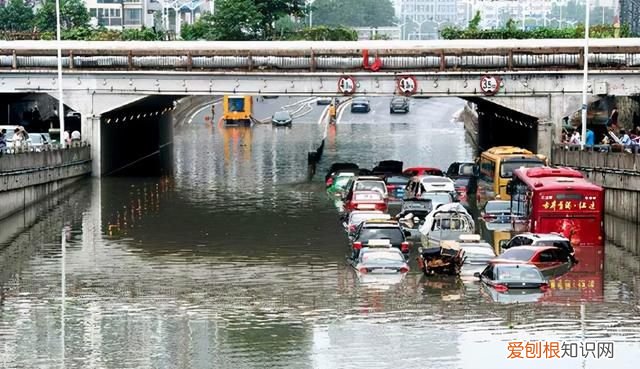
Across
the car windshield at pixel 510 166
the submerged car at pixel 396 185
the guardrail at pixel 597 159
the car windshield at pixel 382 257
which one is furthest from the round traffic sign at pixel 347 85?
the car windshield at pixel 382 257

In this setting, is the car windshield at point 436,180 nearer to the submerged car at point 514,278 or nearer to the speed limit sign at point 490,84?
the speed limit sign at point 490,84

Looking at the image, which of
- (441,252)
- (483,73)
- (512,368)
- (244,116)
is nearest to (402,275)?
(441,252)

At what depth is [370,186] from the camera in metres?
82.9

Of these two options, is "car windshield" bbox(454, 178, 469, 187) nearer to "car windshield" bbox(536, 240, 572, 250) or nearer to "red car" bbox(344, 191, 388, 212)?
"red car" bbox(344, 191, 388, 212)

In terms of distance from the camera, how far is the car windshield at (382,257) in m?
61.7

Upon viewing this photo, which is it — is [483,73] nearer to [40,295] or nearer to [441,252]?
[441,252]

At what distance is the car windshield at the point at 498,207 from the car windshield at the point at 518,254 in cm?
1574

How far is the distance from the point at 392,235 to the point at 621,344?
19.1m

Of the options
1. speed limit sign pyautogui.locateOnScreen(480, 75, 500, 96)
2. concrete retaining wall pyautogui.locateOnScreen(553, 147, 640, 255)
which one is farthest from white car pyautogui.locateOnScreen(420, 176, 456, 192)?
speed limit sign pyautogui.locateOnScreen(480, 75, 500, 96)

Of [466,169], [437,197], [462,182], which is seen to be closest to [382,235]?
[437,197]

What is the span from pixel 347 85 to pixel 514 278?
40.1 meters

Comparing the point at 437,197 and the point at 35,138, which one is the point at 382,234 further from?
the point at 35,138

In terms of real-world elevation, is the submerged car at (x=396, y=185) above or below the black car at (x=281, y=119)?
above

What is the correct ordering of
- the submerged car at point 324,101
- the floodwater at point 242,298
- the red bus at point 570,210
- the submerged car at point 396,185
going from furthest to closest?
1. the submerged car at point 324,101
2. the submerged car at point 396,185
3. the red bus at point 570,210
4. the floodwater at point 242,298
